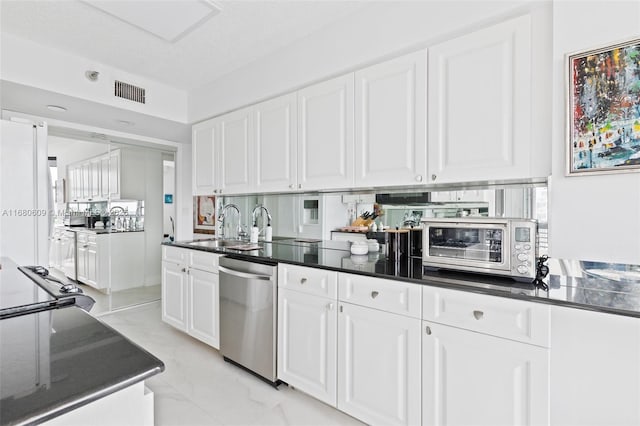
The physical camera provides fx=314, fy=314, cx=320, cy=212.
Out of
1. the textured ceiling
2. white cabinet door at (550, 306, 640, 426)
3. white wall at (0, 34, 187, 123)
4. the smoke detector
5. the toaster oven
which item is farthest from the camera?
the smoke detector

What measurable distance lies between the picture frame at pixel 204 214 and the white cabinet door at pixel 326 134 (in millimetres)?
2034

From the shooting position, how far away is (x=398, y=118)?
1.94 m

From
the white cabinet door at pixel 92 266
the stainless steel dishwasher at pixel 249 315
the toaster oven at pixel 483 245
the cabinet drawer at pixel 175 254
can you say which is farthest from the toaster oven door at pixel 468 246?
the white cabinet door at pixel 92 266

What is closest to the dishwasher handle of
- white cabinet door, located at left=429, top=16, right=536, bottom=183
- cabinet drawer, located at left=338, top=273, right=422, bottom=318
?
cabinet drawer, located at left=338, top=273, right=422, bottom=318

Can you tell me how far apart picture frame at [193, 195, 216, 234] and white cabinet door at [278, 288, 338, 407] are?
7.61ft

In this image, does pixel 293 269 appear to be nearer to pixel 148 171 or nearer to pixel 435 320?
pixel 435 320

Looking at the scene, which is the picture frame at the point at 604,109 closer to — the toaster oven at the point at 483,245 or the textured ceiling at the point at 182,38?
the toaster oven at the point at 483,245

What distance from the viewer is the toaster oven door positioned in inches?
59.1

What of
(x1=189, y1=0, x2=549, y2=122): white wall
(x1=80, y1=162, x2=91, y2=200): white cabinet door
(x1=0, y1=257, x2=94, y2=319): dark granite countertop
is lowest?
(x1=0, y1=257, x2=94, y2=319): dark granite countertop

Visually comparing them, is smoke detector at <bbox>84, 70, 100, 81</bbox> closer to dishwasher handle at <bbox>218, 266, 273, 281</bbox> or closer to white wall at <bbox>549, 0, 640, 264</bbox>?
→ dishwasher handle at <bbox>218, 266, 273, 281</bbox>

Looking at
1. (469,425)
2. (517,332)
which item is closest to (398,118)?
(517,332)

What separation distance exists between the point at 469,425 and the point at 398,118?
1.63m

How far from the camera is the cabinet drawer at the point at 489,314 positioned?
1.22 metres

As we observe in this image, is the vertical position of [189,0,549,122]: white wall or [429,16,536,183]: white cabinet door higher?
[189,0,549,122]: white wall
